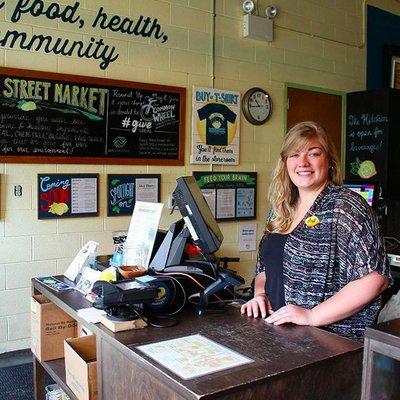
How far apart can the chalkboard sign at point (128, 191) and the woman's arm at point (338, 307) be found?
240 centimetres

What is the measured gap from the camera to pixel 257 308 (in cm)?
176

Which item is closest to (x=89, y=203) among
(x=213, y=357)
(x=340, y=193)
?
(x=340, y=193)

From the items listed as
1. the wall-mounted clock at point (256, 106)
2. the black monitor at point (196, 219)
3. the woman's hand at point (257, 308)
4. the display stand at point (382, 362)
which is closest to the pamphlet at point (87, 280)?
the black monitor at point (196, 219)

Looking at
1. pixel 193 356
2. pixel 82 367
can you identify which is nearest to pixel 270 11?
pixel 82 367

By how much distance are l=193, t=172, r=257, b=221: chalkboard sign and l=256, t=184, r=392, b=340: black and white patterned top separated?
2543mm

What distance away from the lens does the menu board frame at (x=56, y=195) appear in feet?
11.6

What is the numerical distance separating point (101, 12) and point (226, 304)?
2.76 m

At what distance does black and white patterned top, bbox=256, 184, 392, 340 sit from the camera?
1677 millimetres

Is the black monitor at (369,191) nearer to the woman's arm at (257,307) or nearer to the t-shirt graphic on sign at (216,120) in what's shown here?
the t-shirt graphic on sign at (216,120)

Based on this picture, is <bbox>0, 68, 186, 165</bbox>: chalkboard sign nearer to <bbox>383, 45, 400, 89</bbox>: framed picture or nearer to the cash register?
the cash register

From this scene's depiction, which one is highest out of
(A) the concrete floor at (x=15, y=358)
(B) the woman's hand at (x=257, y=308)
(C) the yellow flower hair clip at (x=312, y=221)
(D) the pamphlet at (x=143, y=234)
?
(C) the yellow flower hair clip at (x=312, y=221)

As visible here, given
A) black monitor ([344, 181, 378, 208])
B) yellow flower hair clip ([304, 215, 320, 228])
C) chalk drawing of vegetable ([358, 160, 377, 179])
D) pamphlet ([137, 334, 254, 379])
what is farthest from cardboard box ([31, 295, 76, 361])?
chalk drawing of vegetable ([358, 160, 377, 179])

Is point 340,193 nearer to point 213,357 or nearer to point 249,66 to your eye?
point 213,357

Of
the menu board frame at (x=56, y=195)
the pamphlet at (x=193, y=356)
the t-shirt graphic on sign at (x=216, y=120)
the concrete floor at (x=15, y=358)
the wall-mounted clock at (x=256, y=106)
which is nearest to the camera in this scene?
the pamphlet at (x=193, y=356)
